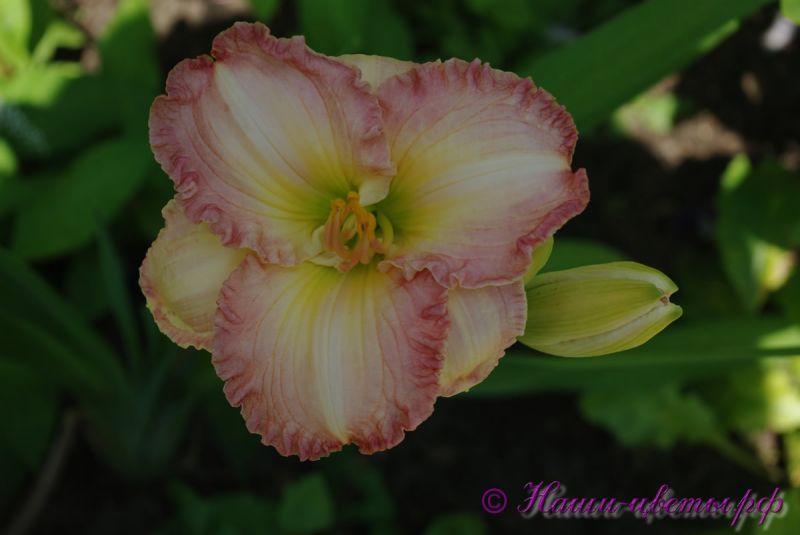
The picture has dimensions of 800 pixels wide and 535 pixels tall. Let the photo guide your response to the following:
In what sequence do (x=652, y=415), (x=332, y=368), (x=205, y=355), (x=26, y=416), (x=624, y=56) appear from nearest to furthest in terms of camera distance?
1. (x=332, y=368)
2. (x=624, y=56)
3. (x=205, y=355)
4. (x=26, y=416)
5. (x=652, y=415)

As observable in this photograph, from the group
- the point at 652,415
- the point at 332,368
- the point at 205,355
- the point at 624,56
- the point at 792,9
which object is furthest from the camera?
the point at 652,415

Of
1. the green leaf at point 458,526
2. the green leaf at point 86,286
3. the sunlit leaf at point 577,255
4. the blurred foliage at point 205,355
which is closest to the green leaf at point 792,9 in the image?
the blurred foliage at point 205,355

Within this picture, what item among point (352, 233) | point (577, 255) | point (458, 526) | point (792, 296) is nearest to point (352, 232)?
point (352, 233)

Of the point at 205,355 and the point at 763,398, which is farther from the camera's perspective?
the point at 763,398

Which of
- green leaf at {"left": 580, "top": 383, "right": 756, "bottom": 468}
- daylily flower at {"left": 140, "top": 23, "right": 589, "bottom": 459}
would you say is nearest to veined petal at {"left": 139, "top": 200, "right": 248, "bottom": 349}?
daylily flower at {"left": 140, "top": 23, "right": 589, "bottom": 459}

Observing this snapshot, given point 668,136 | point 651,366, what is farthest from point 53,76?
point 668,136

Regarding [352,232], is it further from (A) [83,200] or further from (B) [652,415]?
(B) [652,415]
